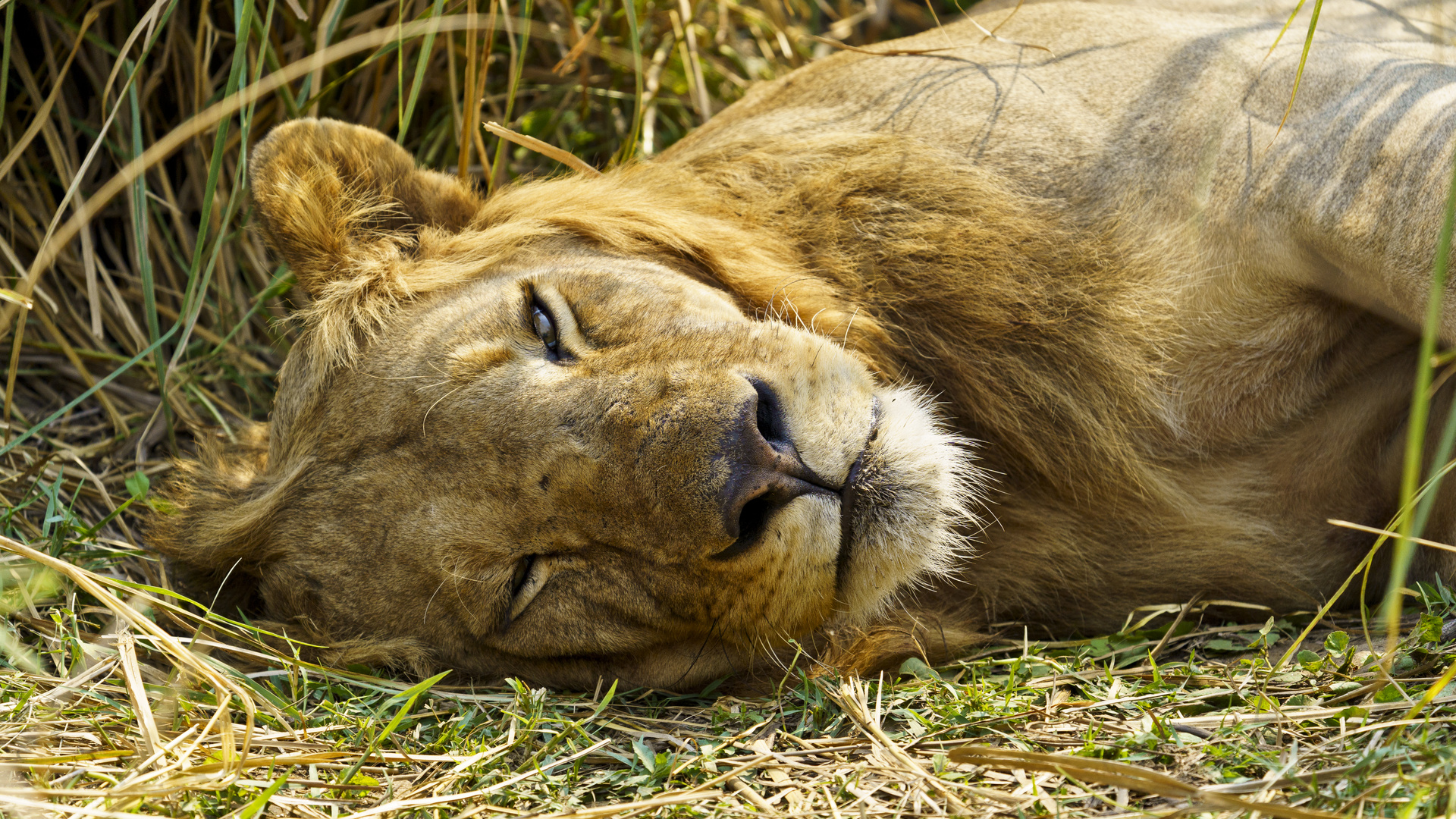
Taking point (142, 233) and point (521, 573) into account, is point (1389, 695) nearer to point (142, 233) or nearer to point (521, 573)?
point (521, 573)

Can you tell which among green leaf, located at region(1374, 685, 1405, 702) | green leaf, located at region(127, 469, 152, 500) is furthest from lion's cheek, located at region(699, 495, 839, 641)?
green leaf, located at region(127, 469, 152, 500)

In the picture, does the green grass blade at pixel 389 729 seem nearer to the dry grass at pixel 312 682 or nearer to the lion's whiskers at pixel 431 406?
the dry grass at pixel 312 682

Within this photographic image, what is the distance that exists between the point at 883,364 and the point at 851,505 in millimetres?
580

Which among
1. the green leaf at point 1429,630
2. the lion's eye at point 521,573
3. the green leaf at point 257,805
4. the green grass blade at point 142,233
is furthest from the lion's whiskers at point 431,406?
the green leaf at point 1429,630

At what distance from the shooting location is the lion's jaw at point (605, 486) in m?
2.23

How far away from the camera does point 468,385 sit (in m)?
2.52

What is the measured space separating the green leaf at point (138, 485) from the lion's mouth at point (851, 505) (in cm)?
220

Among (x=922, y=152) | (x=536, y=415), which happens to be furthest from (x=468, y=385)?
(x=922, y=152)

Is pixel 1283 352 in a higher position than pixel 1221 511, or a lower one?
higher

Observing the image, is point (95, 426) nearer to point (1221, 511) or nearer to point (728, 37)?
point (728, 37)

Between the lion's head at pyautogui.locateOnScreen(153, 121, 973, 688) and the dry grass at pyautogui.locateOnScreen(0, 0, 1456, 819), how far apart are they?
173mm

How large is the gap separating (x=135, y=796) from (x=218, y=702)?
43 centimetres

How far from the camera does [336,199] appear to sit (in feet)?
9.64

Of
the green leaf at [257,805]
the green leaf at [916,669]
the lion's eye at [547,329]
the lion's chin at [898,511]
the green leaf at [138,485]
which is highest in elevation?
the lion's eye at [547,329]
